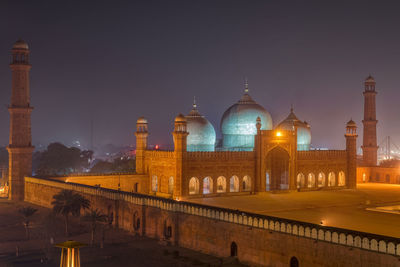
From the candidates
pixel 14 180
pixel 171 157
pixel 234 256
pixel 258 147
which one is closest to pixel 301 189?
pixel 258 147

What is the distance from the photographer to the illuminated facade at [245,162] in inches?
1096

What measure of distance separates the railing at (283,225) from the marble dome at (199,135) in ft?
34.2

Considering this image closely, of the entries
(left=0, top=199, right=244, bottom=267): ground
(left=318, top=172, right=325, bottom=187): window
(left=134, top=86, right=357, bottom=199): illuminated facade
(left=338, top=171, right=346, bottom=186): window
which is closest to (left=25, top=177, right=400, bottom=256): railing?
(left=0, top=199, right=244, bottom=267): ground

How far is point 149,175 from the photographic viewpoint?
31.1m

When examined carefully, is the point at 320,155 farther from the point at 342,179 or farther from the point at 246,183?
the point at 246,183

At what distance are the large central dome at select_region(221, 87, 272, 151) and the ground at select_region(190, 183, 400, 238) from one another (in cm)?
508

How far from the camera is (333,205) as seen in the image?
24.3m

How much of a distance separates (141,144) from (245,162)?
6676mm

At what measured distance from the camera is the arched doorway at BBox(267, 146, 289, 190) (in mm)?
30766

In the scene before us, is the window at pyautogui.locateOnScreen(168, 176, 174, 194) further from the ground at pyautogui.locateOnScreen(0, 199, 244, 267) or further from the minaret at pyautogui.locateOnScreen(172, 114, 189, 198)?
the ground at pyautogui.locateOnScreen(0, 199, 244, 267)

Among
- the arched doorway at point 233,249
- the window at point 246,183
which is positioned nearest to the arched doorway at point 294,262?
the arched doorway at point 233,249

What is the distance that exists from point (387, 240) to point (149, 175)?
1983 cm

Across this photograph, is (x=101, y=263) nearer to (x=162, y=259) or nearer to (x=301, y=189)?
(x=162, y=259)

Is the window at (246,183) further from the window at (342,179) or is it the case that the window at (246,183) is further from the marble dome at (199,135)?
the window at (342,179)
